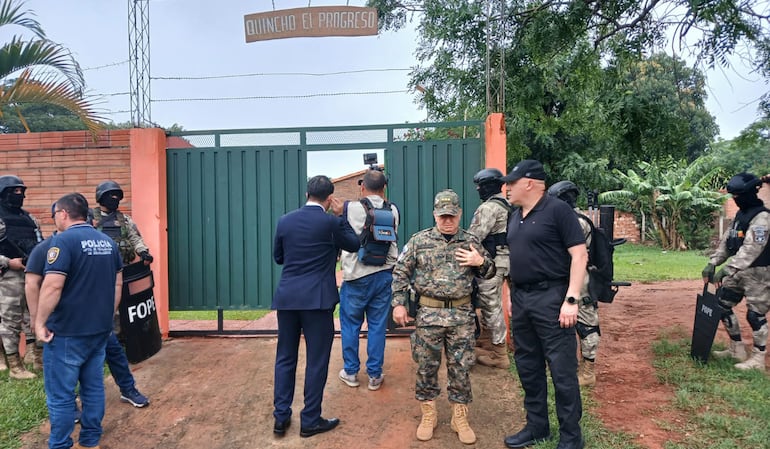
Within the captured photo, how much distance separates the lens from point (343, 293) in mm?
4078

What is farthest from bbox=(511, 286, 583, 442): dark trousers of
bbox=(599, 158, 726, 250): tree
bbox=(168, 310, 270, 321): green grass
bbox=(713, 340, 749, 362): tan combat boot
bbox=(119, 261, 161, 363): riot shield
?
bbox=(599, 158, 726, 250): tree

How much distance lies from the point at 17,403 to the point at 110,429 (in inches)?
40.6

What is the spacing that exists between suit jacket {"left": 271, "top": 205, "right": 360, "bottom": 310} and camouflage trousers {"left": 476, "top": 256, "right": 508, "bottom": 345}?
5.02ft

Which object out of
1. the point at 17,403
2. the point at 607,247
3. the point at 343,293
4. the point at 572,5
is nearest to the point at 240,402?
the point at 343,293

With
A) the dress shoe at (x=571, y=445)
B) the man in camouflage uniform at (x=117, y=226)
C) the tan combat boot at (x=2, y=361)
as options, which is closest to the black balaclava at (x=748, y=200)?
the dress shoe at (x=571, y=445)

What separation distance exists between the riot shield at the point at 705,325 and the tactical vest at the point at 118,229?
552 centimetres

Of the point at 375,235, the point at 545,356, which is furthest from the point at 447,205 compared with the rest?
the point at 545,356

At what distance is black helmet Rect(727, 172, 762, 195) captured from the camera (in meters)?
4.34

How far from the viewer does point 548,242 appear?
116 inches

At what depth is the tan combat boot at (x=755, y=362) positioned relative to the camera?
4.38 m

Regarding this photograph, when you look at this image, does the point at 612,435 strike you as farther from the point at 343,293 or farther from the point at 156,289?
the point at 156,289

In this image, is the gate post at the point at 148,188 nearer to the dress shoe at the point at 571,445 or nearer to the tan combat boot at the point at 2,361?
the tan combat boot at the point at 2,361

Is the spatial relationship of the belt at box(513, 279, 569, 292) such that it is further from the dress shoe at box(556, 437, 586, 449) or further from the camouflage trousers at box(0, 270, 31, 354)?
the camouflage trousers at box(0, 270, 31, 354)

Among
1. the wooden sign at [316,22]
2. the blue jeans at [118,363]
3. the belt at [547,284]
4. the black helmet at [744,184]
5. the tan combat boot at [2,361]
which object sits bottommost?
the tan combat boot at [2,361]
